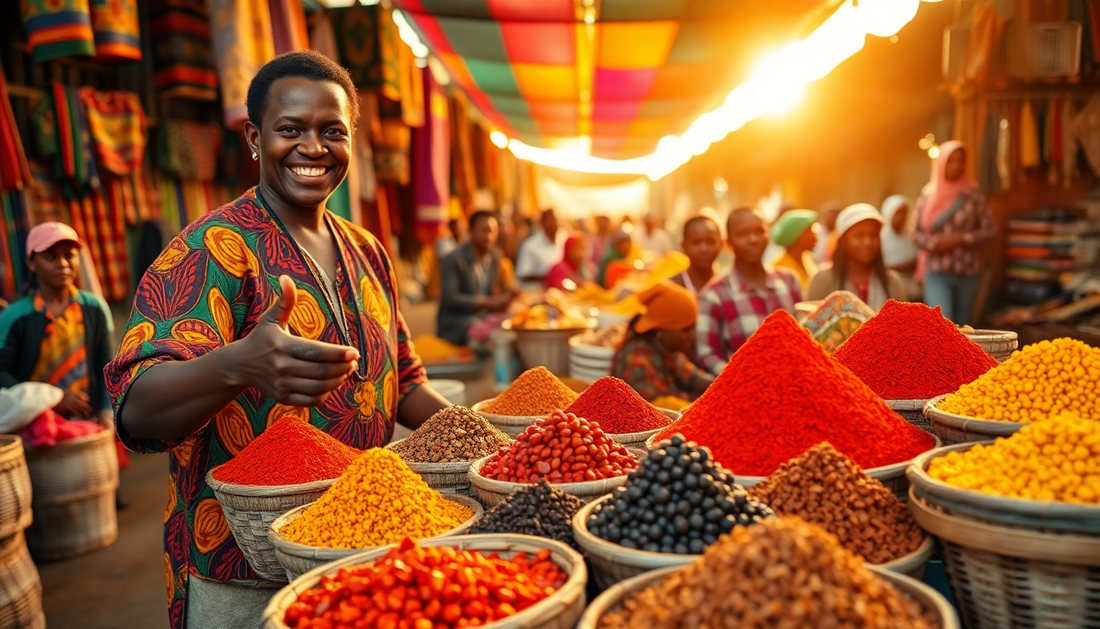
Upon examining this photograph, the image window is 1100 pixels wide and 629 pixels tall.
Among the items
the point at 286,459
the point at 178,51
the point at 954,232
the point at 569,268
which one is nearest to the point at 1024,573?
the point at 286,459

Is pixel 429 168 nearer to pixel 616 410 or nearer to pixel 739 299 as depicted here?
pixel 739 299

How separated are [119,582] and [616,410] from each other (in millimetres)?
2549

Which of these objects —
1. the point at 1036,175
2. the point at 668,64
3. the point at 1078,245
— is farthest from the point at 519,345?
the point at 1036,175

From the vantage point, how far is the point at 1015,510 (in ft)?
2.97

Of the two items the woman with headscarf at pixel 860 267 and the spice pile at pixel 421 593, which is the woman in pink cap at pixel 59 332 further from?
the woman with headscarf at pixel 860 267

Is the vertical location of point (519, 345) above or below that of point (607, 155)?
below

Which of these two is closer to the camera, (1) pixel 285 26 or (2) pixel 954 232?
(1) pixel 285 26

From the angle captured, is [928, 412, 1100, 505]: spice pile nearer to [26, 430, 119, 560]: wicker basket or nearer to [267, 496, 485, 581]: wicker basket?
[267, 496, 485, 581]: wicker basket

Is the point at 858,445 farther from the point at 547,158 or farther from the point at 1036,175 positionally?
the point at 547,158

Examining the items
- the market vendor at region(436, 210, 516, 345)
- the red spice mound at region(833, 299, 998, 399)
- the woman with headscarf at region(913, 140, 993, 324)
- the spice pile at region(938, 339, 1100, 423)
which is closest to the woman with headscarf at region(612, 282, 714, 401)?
the red spice mound at region(833, 299, 998, 399)

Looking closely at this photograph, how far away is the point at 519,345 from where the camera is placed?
4.76 m

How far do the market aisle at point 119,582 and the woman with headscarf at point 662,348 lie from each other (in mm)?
1906

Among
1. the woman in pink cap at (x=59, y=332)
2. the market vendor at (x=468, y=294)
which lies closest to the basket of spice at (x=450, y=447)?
the woman in pink cap at (x=59, y=332)

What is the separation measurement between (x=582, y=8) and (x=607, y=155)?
5.51 meters
